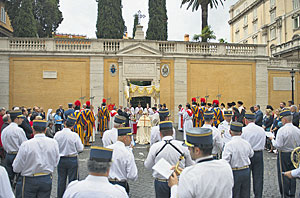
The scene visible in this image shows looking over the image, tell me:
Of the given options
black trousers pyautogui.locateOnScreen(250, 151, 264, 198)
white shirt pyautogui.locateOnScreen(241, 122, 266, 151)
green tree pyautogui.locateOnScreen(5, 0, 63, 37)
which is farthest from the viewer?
green tree pyautogui.locateOnScreen(5, 0, 63, 37)

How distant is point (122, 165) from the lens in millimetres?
4406

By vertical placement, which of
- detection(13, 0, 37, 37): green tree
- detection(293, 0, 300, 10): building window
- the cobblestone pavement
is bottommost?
the cobblestone pavement

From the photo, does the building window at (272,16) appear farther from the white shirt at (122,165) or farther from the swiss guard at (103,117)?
the white shirt at (122,165)

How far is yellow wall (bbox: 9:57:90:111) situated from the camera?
19.4 m

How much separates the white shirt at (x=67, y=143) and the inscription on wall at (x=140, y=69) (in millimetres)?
14054

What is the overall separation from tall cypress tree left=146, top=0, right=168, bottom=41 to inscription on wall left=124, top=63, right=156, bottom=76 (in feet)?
26.1

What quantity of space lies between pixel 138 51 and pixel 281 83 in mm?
12389

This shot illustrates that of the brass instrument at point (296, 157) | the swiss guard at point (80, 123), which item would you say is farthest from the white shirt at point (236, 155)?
the swiss guard at point (80, 123)

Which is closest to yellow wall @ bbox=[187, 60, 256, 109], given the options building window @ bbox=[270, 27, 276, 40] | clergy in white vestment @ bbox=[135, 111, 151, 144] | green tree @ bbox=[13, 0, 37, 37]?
clergy in white vestment @ bbox=[135, 111, 151, 144]

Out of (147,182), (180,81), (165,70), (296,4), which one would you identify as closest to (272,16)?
(296,4)

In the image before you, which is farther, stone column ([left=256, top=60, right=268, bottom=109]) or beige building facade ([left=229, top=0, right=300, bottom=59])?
beige building facade ([left=229, top=0, right=300, bottom=59])

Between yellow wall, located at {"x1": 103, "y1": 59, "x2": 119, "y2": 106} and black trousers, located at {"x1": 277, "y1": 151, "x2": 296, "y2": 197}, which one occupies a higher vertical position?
yellow wall, located at {"x1": 103, "y1": 59, "x2": 119, "y2": 106}

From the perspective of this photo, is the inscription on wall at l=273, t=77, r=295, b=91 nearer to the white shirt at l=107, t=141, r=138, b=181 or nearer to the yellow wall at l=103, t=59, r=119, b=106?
the yellow wall at l=103, t=59, r=119, b=106

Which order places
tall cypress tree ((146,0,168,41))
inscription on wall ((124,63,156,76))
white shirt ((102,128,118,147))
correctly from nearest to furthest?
white shirt ((102,128,118,147)) → inscription on wall ((124,63,156,76)) → tall cypress tree ((146,0,168,41))
